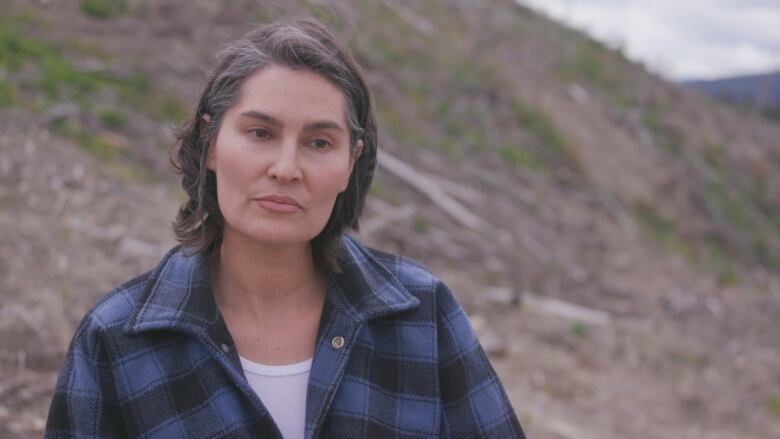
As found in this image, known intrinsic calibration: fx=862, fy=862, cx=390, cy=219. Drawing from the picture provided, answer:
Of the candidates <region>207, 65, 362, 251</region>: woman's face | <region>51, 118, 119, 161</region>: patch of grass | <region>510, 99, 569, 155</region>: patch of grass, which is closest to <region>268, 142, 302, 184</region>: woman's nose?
<region>207, 65, 362, 251</region>: woman's face

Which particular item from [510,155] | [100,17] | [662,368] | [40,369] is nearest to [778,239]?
[510,155]

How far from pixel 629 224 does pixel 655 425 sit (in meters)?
6.21

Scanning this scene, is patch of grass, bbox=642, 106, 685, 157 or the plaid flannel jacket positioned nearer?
the plaid flannel jacket

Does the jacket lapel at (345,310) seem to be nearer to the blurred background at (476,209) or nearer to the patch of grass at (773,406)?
the blurred background at (476,209)

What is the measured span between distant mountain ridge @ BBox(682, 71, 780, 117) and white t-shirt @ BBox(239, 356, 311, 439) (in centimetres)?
2471

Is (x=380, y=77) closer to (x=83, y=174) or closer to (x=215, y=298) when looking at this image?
(x=83, y=174)

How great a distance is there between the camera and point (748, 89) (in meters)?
26.1

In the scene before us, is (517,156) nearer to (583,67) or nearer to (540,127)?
(540,127)

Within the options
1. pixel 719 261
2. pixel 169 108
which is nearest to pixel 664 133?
pixel 719 261

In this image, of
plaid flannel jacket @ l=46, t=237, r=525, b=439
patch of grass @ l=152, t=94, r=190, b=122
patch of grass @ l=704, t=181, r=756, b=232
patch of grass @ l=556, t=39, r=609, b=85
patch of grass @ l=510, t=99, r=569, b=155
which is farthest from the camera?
patch of grass @ l=556, t=39, r=609, b=85

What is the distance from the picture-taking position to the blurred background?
473 cm

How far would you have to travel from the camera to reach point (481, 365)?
179 cm

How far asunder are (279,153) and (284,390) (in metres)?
0.46

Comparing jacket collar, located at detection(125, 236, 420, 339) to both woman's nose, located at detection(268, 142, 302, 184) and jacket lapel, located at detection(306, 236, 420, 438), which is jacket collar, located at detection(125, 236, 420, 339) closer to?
jacket lapel, located at detection(306, 236, 420, 438)
